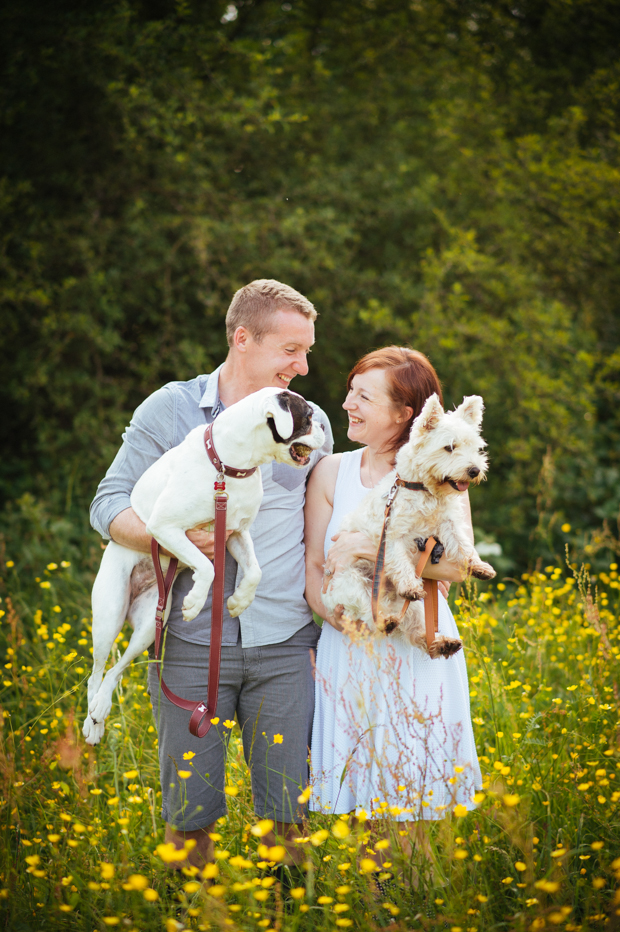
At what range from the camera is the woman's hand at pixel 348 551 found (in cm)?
286

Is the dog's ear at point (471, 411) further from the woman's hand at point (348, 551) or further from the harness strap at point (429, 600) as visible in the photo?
the woman's hand at point (348, 551)

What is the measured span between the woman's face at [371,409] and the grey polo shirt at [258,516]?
0.18 metres

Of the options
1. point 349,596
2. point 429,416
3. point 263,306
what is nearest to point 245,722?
point 349,596

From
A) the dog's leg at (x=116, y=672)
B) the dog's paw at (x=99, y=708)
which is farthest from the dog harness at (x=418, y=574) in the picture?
the dog's paw at (x=99, y=708)

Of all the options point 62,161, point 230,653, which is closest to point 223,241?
point 62,161

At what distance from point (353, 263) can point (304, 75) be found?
2.08 meters

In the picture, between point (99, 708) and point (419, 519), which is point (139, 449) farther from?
point (419, 519)

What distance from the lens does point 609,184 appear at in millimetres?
7020

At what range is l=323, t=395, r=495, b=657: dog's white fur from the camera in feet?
9.00

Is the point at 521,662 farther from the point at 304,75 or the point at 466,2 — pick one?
the point at 466,2

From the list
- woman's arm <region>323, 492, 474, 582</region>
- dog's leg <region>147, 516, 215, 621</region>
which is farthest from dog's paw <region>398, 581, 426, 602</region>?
dog's leg <region>147, 516, 215, 621</region>

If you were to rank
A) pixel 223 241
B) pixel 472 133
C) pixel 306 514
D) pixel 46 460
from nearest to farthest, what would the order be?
pixel 306 514 < pixel 223 241 < pixel 46 460 < pixel 472 133

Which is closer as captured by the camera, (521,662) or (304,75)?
(521,662)

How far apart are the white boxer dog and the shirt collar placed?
35 centimetres
